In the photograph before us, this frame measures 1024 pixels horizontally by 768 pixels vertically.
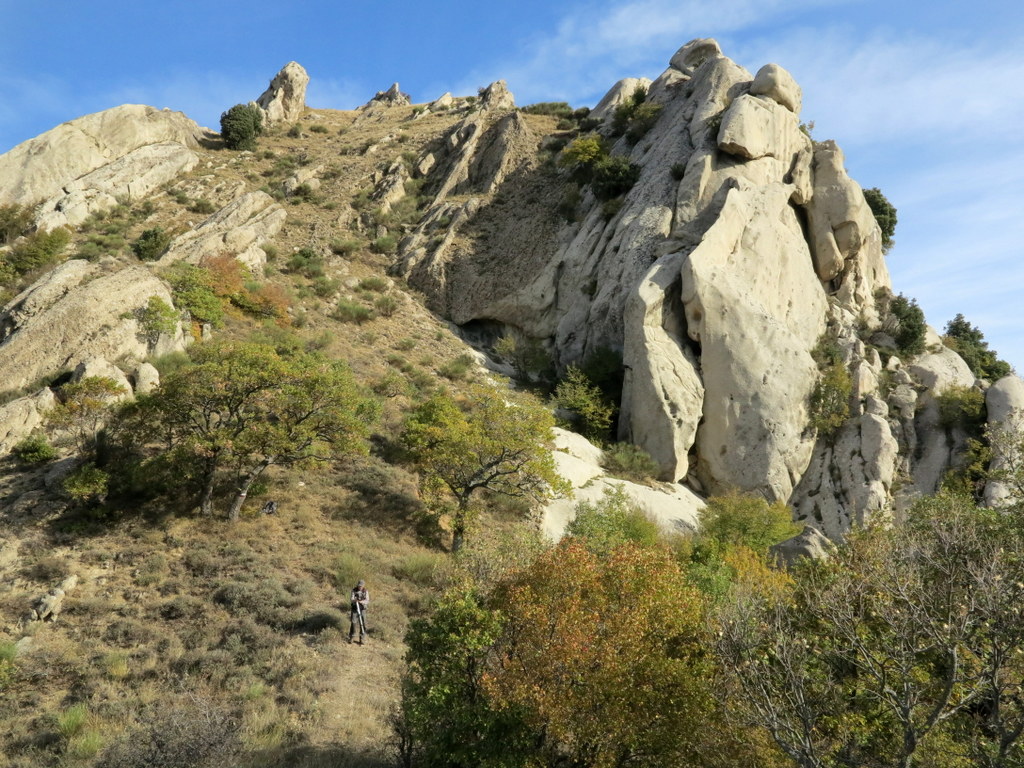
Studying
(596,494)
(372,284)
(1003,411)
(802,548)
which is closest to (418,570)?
(596,494)

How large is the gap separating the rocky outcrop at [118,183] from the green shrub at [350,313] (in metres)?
15.0

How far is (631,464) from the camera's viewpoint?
26.8 meters

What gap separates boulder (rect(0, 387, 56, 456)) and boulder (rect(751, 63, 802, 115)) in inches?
1496

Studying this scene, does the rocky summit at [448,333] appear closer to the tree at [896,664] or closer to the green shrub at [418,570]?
the green shrub at [418,570]

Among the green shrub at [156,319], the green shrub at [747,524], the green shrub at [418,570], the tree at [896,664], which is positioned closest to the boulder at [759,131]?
the green shrub at [747,524]

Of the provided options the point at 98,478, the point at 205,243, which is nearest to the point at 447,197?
the point at 205,243

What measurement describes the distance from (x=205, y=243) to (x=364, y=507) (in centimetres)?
1912

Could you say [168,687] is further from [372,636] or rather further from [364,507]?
[364,507]

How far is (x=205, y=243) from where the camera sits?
32.0 metres

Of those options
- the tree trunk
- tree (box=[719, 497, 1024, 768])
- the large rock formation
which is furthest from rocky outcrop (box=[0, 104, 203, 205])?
tree (box=[719, 497, 1024, 768])

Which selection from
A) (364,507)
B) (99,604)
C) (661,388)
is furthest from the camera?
(661,388)

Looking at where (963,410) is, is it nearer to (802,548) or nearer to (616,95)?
(802,548)

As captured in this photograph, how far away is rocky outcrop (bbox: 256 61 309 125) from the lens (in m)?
59.9

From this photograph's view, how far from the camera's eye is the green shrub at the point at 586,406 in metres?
28.5
